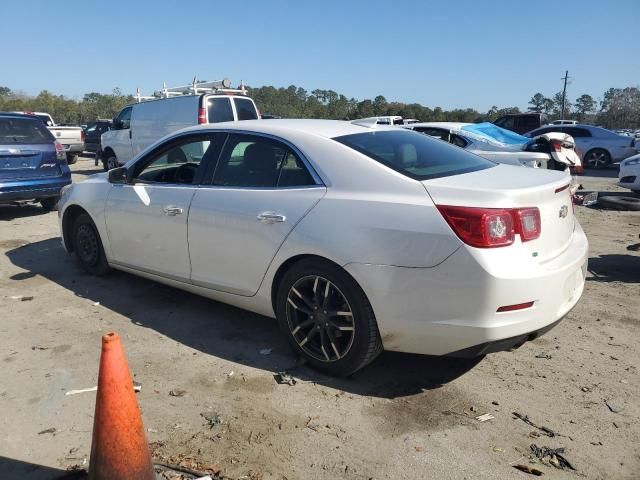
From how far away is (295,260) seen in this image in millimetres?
3410

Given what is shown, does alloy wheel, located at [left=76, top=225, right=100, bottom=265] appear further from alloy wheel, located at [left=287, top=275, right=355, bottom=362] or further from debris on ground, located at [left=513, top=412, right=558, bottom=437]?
debris on ground, located at [left=513, top=412, right=558, bottom=437]

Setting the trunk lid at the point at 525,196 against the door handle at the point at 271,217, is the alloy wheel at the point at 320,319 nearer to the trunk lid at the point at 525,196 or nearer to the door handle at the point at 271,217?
the door handle at the point at 271,217

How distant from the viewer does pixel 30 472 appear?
2.50 metres

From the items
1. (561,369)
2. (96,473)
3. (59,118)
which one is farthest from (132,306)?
(59,118)

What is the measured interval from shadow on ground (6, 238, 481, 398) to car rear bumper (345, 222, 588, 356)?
1.34 feet

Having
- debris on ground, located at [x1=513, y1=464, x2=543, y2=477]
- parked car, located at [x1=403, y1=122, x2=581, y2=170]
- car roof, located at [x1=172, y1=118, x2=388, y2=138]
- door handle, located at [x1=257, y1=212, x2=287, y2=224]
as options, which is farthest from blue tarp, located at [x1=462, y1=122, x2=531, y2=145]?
debris on ground, located at [x1=513, y1=464, x2=543, y2=477]

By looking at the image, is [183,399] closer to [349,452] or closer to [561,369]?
[349,452]

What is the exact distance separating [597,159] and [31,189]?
54.7ft

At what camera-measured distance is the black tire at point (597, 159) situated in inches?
677

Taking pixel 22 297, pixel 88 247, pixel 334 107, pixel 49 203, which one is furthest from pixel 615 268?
pixel 334 107

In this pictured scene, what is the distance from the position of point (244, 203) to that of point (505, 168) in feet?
6.18

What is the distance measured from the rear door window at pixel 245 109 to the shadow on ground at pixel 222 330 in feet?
21.2

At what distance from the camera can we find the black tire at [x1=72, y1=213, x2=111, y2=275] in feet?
17.1

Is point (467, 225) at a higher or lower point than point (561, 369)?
higher
